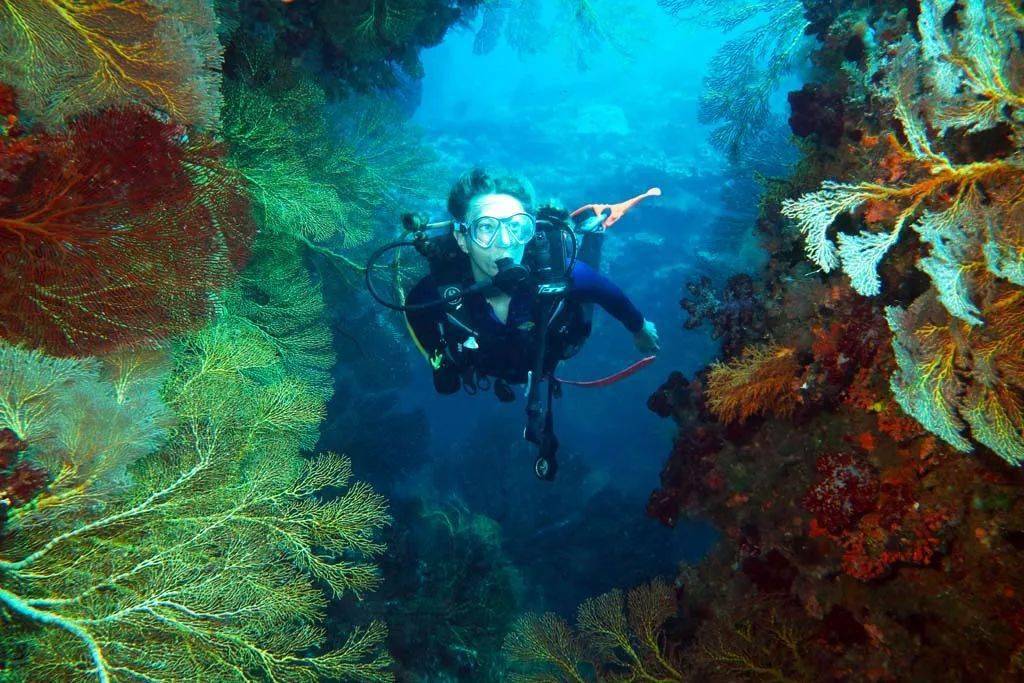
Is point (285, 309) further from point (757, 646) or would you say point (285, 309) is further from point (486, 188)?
point (757, 646)

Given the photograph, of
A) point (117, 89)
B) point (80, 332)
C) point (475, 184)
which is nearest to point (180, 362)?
point (80, 332)

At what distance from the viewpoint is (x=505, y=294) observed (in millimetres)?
4465

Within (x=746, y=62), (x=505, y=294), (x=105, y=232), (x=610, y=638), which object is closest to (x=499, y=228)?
(x=505, y=294)

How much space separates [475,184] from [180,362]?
9.65 ft

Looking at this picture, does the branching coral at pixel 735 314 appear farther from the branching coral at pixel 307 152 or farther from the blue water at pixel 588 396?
the branching coral at pixel 307 152

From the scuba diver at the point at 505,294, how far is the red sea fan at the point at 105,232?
1568 millimetres

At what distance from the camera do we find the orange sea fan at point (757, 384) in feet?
10.9

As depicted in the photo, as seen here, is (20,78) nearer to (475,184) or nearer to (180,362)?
(180,362)

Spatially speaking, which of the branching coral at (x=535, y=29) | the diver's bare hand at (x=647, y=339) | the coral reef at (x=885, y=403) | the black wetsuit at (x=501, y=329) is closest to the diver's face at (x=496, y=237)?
the black wetsuit at (x=501, y=329)

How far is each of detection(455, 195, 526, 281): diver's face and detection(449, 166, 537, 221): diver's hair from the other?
0.31ft

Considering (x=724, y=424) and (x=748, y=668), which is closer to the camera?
(x=748, y=668)

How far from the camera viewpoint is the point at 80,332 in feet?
8.79

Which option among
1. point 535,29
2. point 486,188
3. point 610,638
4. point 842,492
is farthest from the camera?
point 535,29

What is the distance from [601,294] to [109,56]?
3.98m
